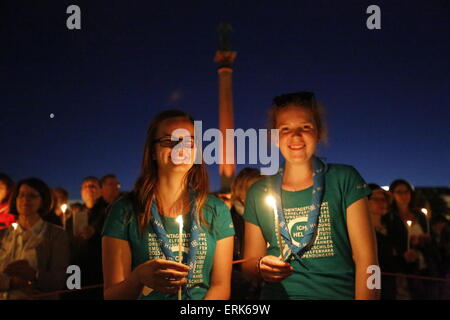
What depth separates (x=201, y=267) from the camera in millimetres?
2625

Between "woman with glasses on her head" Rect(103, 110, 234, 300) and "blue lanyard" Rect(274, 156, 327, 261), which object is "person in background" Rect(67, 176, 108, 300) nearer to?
"woman with glasses on her head" Rect(103, 110, 234, 300)

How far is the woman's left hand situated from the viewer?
336cm

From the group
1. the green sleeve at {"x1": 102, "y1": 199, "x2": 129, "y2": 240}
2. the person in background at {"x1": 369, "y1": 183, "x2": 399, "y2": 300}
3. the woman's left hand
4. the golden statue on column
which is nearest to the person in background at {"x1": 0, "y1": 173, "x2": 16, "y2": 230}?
the woman's left hand

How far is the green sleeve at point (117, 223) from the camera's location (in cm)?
257

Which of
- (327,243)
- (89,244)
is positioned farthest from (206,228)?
(89,244)

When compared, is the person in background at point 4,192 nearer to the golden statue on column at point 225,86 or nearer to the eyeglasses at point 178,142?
the eyeglasses at point 178,142

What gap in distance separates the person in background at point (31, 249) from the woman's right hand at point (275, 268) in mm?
1899

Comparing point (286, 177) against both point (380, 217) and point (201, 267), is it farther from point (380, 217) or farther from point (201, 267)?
point (380, 217)

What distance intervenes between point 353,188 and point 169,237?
125 cm

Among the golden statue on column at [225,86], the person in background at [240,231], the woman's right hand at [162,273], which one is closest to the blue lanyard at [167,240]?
the woman's right hand at [162,273]

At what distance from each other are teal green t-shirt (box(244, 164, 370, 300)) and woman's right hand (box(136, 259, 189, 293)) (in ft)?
2.30

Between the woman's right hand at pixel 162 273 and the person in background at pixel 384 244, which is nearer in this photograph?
the woman's right hand at pixel 162 273

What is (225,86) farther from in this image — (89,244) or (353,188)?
(353,188)
